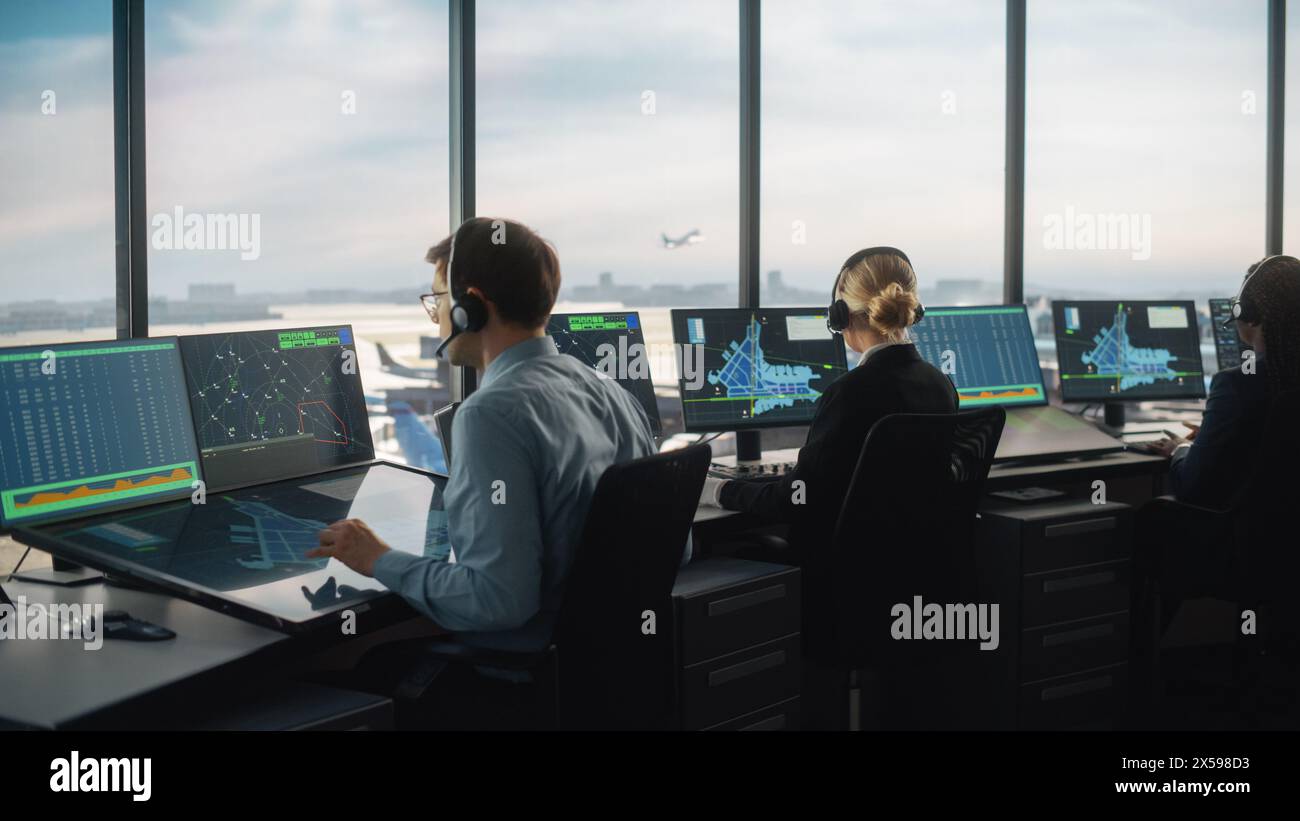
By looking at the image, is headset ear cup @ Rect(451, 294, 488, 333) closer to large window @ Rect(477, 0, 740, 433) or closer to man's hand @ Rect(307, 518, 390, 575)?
man's hand @ Rect(307, 518, 390, 575)

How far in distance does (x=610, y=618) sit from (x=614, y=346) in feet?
5.13

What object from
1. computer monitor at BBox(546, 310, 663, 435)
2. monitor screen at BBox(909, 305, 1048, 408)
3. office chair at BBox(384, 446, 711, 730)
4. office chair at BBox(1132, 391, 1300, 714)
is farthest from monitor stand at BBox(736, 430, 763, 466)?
office chair at BBox(384, 446, 711, 730)

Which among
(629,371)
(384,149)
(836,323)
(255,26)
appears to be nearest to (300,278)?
(384,149)

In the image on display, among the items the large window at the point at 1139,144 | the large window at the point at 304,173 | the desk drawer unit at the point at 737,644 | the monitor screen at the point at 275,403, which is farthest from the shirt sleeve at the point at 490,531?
the large window at the point at 1139,144

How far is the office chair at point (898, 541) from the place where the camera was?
2.64 metres

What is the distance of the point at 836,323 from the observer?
3.08m

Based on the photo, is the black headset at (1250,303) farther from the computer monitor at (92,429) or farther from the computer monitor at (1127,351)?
the computer monitor at (92,429)

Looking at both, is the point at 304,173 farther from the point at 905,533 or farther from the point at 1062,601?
the point at 1062,601

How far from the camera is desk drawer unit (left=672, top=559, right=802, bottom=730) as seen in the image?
8.49 ft

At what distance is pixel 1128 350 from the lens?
14.1ft

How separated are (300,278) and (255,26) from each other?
0.69m
